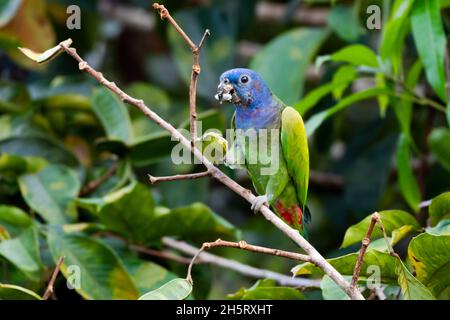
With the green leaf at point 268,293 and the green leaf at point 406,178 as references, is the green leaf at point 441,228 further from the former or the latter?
the green leaf at point 406,178

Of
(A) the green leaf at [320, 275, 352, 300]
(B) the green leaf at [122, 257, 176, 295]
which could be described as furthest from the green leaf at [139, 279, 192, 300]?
(B) the green leaf at [122, 257, 176, 295]

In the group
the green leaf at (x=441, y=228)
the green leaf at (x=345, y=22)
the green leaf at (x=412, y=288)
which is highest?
the green leaf at (x=345, y=22)

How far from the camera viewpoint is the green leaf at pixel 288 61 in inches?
104

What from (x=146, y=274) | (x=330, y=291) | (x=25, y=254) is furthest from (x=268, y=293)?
(x=25, y=254)

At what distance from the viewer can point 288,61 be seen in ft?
9.04

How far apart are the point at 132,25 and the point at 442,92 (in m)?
2.20

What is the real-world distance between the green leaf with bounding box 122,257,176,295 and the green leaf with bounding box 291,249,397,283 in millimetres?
512

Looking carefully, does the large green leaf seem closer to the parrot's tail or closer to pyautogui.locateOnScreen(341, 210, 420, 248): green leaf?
pyautogui.locateOnScreen(341, 210, 420, 248): green leaf

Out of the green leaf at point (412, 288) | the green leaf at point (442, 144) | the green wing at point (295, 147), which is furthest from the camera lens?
the green leaf at point (442, 144)

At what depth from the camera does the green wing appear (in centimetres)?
173

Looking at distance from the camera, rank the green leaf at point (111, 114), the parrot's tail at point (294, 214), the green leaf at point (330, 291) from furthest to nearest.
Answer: the green leaf at point (111, 114) < the parrot's tail at point (294, 214) < the green leaf at point (330, 291)

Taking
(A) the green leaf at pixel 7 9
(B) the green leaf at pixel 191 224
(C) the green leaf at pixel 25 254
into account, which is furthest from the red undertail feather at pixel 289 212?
(A) the green leaf at pixel 7 9

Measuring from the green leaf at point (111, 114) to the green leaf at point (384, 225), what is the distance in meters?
0.93
